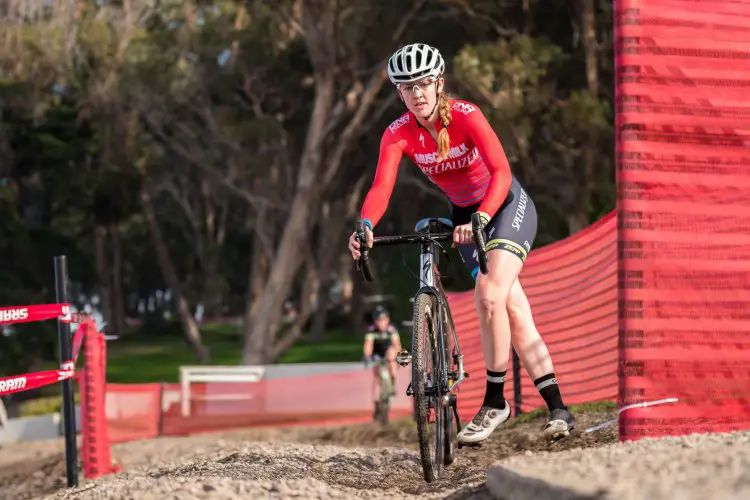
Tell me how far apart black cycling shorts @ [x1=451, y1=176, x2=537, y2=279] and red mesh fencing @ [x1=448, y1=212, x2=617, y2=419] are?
2460mm

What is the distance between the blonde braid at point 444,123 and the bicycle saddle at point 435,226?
0.42m

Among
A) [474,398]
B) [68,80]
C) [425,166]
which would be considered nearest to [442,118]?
[425,166]

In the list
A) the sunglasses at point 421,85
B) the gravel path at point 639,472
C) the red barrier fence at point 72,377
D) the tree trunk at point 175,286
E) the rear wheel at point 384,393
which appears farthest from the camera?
the tree trunk at point 175,286

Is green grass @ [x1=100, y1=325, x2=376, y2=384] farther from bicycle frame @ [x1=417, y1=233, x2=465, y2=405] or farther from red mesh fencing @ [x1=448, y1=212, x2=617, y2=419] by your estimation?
bicycle frame @ [x1=417, y1=233, x2=465, y2=405]

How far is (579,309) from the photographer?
9.34 m

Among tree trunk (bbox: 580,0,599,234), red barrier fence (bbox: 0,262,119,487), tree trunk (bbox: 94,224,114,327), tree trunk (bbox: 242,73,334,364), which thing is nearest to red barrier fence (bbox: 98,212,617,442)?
red barrier fence (bbox: 0,262,119,487)

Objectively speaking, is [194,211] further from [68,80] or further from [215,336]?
[68,80]

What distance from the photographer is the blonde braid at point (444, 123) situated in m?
6.00

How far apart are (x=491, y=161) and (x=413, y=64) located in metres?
0.64

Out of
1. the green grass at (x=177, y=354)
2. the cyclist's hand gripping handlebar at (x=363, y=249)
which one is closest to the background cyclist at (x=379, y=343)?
the cyclist's hand gripping handlebar at (x=363, y=249)

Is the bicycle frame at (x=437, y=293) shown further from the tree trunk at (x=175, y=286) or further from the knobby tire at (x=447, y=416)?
the tree trunk at (x=175, y=286)

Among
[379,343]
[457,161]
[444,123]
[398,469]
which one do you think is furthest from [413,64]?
[379,343]

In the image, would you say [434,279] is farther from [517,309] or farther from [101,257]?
[101,257]

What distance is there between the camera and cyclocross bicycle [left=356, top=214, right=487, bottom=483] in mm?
5703
